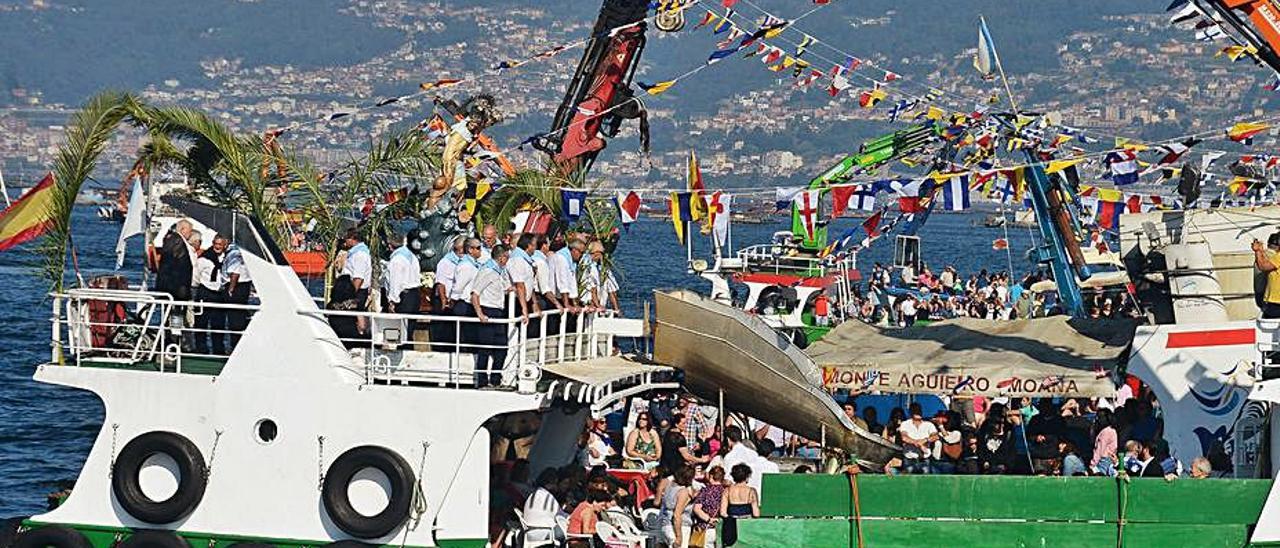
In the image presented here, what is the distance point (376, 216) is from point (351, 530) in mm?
6744

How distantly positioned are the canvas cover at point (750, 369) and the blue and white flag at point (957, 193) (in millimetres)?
5135

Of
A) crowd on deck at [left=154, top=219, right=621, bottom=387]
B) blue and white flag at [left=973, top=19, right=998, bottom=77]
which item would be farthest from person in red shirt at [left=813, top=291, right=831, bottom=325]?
crowd on deck at [left=154, top=219, right=621, bottom=387]

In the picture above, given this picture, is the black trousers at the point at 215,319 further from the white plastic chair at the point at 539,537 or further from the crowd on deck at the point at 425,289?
the white plastic chair at the point at 539,537

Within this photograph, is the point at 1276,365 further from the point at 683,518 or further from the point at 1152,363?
the point at 683,518

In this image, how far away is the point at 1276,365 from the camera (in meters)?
16.1

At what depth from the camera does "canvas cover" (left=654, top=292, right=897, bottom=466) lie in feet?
60.3

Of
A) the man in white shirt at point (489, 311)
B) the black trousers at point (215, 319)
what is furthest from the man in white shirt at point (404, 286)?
the black trousers at point (215, 319)

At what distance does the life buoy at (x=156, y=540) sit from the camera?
674 inches

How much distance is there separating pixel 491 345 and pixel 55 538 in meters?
4.37

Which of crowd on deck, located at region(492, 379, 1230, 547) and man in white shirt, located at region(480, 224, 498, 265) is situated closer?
crowd on deck, located at region(492, 379, 1230, 547)

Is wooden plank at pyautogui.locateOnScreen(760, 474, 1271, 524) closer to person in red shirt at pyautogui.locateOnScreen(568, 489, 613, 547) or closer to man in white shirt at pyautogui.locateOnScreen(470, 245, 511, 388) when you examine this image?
person in red shirt at pyautogui.locateOnScreen(568, 489, 613, 547)

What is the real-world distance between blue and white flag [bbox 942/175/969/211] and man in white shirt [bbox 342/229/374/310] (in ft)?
26.2

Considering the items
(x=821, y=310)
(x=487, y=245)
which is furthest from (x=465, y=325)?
(x=821, y=310)

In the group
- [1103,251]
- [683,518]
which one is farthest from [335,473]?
[1103,251]
